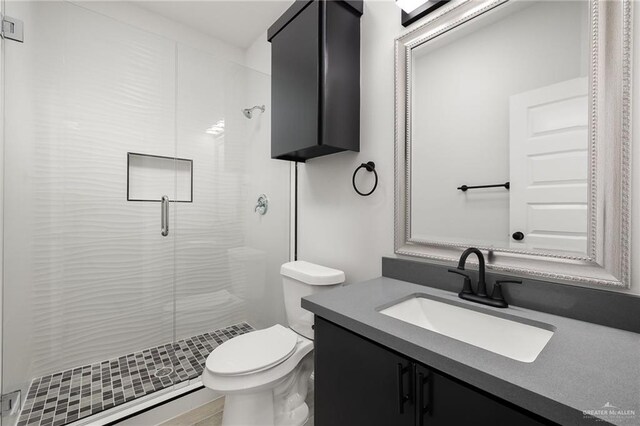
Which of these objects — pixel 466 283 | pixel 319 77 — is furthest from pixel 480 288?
pixel 319 77

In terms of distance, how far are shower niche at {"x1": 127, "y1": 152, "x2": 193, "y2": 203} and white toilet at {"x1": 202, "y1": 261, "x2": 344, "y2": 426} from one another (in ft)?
3.55

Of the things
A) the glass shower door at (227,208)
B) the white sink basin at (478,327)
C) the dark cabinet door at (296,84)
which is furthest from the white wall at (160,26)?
the white sink basin at (478,327)

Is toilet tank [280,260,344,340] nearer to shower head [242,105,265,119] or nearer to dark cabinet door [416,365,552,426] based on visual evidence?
dark cabinet door [416,365,552,426]

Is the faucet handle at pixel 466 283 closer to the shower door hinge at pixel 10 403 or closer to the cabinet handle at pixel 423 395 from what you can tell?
the cabinet handle at pixel 423 395

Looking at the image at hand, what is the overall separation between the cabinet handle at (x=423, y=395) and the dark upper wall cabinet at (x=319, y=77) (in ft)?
3.41

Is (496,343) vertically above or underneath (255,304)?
above

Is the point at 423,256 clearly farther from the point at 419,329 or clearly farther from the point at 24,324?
the point at 24,324

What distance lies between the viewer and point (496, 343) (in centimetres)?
91

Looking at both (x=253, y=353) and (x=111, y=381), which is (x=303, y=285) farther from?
(x=111, y=381)

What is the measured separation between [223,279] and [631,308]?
7.10 feet

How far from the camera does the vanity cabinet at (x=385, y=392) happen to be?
23.0 inches

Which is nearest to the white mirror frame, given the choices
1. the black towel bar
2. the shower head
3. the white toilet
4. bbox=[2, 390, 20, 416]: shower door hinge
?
the black towel bar

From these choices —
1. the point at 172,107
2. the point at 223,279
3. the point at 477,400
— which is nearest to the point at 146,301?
the point at 223,279

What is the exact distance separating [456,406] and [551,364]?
0.72 feet
